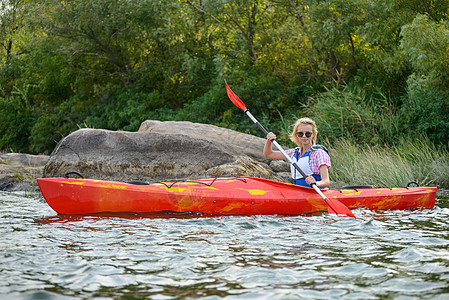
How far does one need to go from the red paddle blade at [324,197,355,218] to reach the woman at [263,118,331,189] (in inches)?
7.6

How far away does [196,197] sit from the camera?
4977 mm

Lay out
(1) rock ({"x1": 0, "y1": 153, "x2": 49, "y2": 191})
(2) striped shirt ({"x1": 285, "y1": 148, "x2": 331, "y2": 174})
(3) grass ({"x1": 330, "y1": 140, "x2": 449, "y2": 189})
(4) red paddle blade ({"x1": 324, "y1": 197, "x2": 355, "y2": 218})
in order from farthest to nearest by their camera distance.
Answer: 1. (1) rock ({"x1": 0, "y1": 153, "x2": 49, "y2": 191})
2. (3) grass ({"x1": 330, "y1": 140, "x2": 449, "y2": 189})
3. (2) striped shirt ({"x1": 285, "y1": 148, "x2": 331, "y2": 174})
4. (4) red paddle blade ({"x1": 324, "y1": 197, "x2": 355, "y2": 218})

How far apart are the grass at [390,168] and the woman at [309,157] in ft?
8.88

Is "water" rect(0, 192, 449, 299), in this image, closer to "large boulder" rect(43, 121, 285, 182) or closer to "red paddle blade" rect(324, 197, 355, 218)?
"red paddle blade" rect(324, 197, 355, 218)

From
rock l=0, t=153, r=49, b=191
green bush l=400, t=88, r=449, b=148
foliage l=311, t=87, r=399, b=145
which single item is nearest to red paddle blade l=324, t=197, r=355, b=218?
rock l=0, t=153, r=49, b=191

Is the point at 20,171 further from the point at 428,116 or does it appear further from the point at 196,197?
the point at 428,116

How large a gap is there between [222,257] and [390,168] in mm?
5351

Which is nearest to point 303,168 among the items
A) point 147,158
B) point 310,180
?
point 310,180

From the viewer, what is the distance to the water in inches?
96.7

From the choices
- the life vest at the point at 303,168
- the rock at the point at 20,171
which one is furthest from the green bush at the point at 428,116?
the rock at the point at 20,171

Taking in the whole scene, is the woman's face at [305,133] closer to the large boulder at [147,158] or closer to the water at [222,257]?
the water at [222,257]

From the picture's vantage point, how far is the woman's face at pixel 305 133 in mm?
5238

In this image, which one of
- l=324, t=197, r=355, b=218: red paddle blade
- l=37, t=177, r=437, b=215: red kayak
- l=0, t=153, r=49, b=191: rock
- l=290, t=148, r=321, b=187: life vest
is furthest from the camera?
Answer: l=0, t=153, r=49, b=191: rock

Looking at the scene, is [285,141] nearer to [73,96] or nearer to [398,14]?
[398,14]
